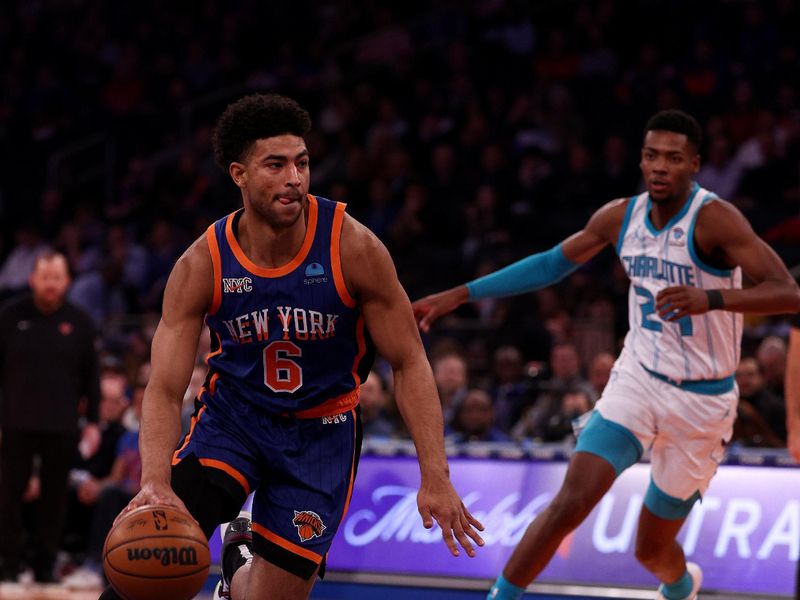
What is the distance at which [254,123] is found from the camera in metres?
4.34

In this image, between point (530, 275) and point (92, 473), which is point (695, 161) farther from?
point (92, 473)

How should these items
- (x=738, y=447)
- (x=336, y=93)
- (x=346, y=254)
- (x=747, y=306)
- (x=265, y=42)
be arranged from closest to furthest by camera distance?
(x=346, y=254) → (x=747, y=306) → (x=738, y=447) → (x=336, y=93) → (x=265, y=42)

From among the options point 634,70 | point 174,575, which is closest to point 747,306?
point 174,575

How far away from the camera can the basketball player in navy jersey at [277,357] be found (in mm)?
4305

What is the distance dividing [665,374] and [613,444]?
0.39 metres

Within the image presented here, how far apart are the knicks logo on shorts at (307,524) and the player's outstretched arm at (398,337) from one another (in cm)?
51

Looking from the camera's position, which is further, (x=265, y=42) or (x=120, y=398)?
(x=265, y=42)

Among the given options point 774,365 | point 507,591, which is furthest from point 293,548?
point 774,365

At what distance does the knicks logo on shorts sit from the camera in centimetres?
450

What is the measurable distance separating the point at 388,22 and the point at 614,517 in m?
9.50

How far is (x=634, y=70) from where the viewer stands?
12828 mm

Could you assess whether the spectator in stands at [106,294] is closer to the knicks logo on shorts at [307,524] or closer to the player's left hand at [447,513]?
the knicks logo on shorts at [307,524]

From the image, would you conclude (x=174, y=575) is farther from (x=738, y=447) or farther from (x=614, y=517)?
(x=738, y=447)

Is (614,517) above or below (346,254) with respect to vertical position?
below
